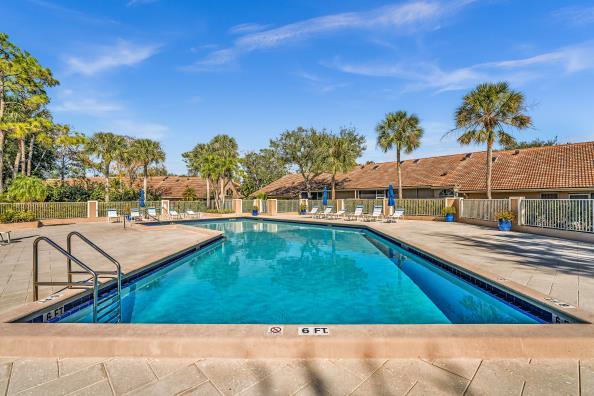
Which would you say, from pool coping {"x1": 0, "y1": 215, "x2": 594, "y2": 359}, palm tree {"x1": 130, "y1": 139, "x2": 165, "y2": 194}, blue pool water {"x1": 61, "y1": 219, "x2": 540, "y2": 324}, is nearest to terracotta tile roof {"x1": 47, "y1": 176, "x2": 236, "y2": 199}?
palm tree {"x1": 130, "y1": 139, "x2": 165, "y2": 194}

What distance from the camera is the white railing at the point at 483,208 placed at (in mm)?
14713

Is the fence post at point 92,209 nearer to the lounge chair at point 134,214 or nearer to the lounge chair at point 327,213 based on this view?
the lounge chair at point 134,214

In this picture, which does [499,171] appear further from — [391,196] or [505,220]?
[505,220]

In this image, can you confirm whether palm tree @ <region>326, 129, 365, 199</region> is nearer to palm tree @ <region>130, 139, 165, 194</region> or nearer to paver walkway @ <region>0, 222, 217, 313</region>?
palm tree @ <region>130, 139, 165, 194</region>

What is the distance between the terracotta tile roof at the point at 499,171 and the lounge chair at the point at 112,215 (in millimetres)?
20191

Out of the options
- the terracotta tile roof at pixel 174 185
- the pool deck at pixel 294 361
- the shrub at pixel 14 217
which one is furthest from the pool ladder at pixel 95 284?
the terracotta tile roof at pixel 174 185

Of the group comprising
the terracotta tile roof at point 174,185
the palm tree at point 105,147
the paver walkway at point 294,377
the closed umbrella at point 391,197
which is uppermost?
the palm tree at point 105,147

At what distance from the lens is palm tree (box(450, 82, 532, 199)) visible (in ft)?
54.1

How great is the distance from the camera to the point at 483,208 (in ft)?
53.1

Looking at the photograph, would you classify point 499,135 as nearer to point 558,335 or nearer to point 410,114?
point 410,114

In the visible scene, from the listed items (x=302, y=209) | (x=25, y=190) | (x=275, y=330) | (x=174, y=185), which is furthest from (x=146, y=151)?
(x=275, y=330)

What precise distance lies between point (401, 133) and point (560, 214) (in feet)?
43.0

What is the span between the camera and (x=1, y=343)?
3.06m

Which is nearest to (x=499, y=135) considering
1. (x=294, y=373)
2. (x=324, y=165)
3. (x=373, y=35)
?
(x=373, y=35)
